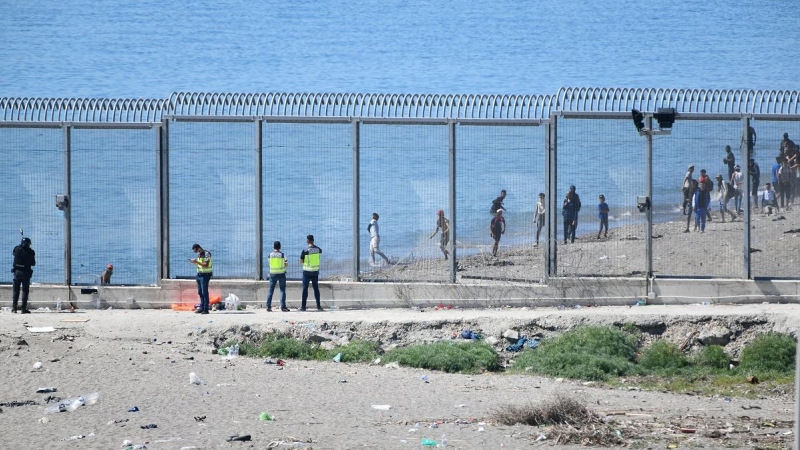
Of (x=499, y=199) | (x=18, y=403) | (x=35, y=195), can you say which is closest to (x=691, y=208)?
(x=499, y=199)

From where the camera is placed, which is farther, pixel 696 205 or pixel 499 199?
pixel 499 199

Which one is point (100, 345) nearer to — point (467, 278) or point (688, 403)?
point (467, 278)

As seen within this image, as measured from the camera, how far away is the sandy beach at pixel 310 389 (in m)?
13.4

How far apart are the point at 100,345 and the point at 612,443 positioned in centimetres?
909

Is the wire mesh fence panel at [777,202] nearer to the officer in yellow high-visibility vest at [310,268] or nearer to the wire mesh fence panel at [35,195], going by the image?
the officer in yellow high-visibility vest at [310,268]

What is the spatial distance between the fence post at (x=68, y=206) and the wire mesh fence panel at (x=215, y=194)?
197cm

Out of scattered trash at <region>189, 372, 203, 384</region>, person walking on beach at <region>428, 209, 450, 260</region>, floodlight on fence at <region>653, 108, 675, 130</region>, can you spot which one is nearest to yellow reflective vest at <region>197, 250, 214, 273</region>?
person walking on beach at <region>428, 209, 450, 260</region>

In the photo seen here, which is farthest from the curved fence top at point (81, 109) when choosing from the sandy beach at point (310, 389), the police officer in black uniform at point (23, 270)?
the sandy beach at point (310, 389)

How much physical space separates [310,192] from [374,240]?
1.43m

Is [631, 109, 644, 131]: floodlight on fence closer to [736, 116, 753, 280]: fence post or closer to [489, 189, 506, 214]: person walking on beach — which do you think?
[736, 116, 753, 280]: fence post

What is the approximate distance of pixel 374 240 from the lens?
21.3 meters

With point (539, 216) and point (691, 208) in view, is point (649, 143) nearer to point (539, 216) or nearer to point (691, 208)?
point (691, 208)

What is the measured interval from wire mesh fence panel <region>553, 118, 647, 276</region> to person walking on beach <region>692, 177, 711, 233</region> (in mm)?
890

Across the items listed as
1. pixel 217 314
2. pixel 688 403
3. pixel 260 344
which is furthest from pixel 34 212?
pixel 688 403
